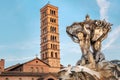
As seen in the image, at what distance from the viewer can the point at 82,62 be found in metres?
14.6

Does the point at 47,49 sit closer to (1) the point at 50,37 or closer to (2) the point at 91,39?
(1) the point at 50,37

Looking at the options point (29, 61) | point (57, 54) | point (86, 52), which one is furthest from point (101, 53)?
point (57, 54)

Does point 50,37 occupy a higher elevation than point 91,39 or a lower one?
higher

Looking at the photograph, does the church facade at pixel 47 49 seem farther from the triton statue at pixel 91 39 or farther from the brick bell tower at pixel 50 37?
the triton statue at pixel 91 39

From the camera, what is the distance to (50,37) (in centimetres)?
10381

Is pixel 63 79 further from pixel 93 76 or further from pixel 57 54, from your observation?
pixel 57 54

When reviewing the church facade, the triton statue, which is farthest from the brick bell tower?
the triton statue

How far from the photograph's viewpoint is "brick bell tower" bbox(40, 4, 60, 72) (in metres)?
100

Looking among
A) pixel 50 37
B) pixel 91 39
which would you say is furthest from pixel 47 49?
pixel 91 39

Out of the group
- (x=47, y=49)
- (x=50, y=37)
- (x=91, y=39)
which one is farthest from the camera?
(x=50, y=37)

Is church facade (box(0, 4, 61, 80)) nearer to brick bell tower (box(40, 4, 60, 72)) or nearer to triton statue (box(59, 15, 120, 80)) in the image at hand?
brick bell tower (box(40, 4, 60, 72))

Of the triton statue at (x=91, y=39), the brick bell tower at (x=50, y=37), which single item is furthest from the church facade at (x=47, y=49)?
the triton statue at (x=91, y=39)

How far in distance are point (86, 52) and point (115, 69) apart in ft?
6.05

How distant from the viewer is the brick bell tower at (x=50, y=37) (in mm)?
100250
